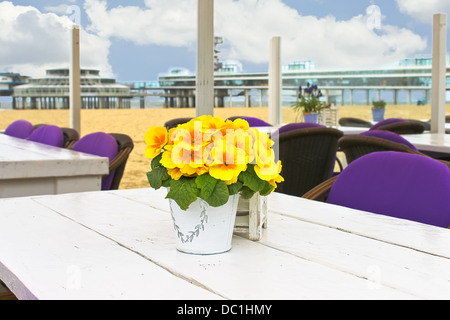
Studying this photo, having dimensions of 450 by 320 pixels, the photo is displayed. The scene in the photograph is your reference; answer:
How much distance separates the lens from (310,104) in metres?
5.21

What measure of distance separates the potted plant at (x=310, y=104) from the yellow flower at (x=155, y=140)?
4.39 m

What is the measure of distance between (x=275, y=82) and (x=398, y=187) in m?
5.11

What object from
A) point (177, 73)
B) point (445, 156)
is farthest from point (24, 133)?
point (177, 73)

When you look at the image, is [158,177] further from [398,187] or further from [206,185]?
[398,187]

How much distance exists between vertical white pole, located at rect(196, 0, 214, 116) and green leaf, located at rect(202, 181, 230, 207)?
2.05 meters

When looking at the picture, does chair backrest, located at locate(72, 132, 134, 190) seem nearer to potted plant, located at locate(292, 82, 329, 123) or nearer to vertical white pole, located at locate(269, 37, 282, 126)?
potted plant, located at locate(292, 82, 329, 123)

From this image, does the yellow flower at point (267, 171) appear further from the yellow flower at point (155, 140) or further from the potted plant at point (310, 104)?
the potted plant at point (310, 104)

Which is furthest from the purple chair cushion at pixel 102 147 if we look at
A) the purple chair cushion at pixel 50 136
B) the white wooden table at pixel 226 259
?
the white wooden table at pixel 226 259

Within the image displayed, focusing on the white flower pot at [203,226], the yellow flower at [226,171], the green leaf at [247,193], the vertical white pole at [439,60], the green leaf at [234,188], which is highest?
the vertical white pole at [439,60]

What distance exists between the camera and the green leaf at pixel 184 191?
81 centimetres

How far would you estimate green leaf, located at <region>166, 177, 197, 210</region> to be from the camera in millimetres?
813

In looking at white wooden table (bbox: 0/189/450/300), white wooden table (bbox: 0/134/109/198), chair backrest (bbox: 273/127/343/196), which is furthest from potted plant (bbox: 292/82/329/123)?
white wooden table (bbox: 0/189/450/300)

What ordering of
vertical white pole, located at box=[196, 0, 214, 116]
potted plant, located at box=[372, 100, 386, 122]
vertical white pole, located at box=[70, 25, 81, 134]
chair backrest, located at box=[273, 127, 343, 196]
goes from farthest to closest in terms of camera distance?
potted plant, located at box=[372, 100, 386, 122]
vertical white pole, located at box=[70, 25, 81, 134]
chair backrest, located at box=[273, 127, 343, 196]
vertical white pole, located at box=[196, 0, 214, 116]
